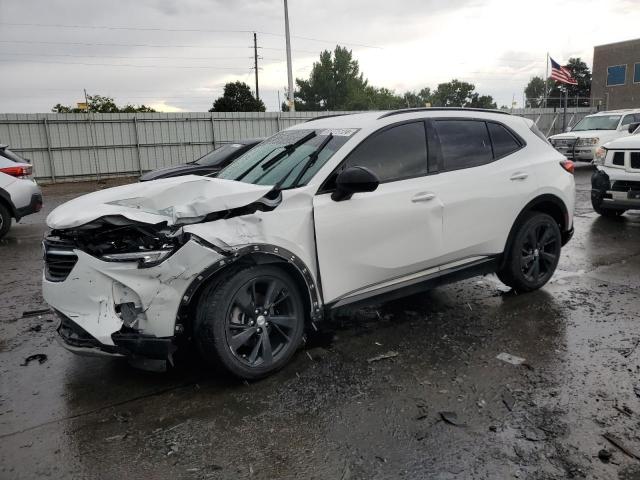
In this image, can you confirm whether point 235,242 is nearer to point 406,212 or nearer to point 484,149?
point 406,212

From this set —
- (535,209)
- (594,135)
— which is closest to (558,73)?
(594,135)

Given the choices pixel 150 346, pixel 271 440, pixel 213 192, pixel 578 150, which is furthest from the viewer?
pixel 578 150

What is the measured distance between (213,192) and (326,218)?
2.57 ft

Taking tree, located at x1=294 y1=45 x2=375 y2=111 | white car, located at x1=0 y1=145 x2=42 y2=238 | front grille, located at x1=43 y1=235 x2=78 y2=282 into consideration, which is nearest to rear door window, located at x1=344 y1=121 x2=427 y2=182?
front grille, located at x1=43 y1=235 x2=78 y2=282

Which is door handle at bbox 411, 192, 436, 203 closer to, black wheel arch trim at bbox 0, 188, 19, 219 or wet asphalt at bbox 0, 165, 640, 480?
wet asphalt at bbox 0, 165, 640, 480

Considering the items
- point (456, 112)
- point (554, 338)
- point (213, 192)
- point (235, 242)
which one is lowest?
point (554, 338)

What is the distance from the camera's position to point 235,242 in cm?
331

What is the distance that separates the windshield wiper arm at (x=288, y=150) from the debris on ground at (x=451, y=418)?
2293 millimetres

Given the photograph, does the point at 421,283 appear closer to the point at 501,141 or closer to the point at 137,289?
the point at 501,141

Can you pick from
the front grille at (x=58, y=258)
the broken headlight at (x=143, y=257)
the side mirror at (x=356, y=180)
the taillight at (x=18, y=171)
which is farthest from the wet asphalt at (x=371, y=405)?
the taillight at (x=18, y=171)

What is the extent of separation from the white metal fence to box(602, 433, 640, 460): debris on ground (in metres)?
19.6

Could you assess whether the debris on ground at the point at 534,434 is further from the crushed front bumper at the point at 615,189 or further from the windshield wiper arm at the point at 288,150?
the crushed front bumper at the point at 615,189

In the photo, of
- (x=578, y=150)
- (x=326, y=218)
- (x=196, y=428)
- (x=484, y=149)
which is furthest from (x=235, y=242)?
(x=578, y=150)

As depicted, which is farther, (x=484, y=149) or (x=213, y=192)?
(x=484, y=149)
